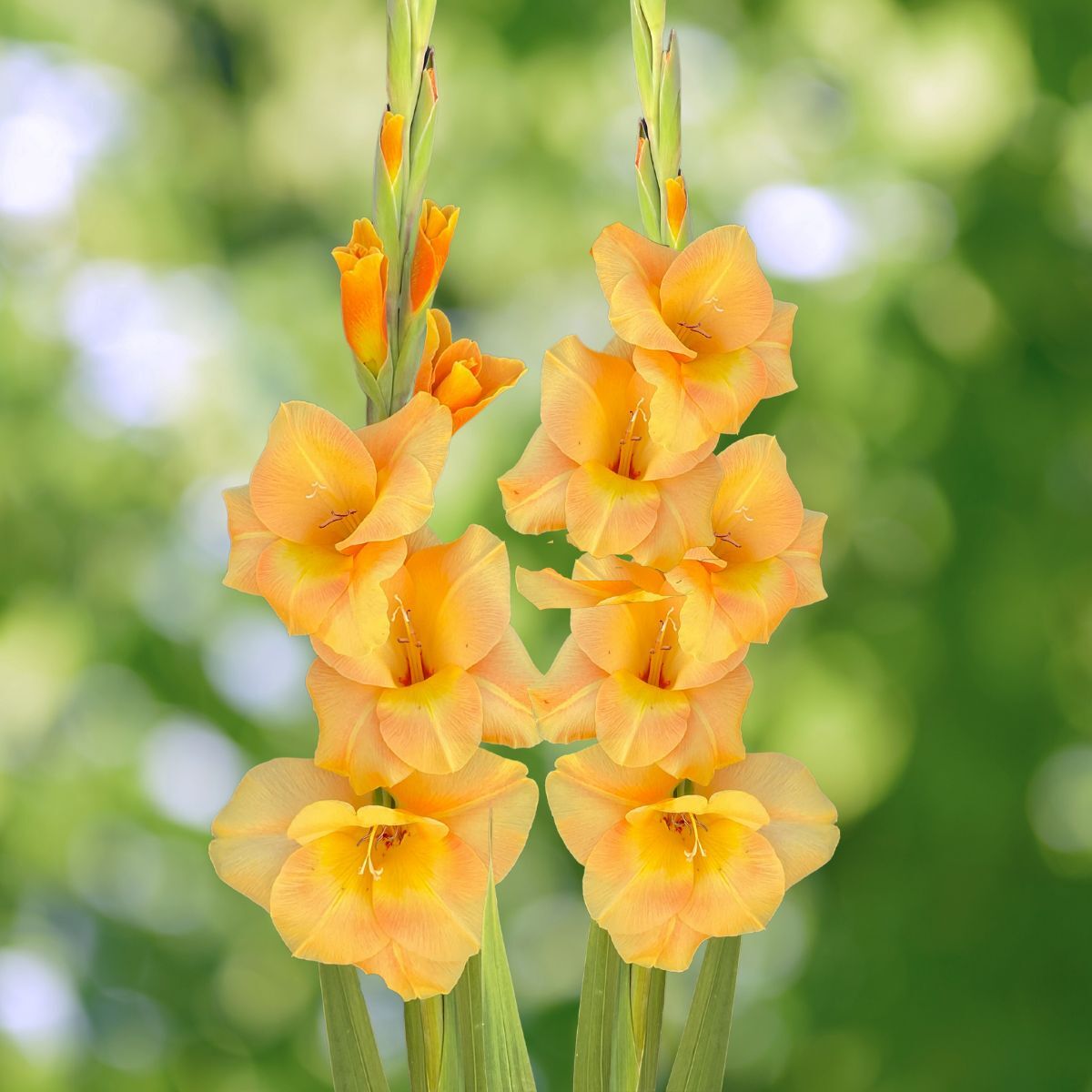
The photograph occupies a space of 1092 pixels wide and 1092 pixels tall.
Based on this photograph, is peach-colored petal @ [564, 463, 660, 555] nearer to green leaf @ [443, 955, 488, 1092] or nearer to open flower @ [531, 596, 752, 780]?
open flower @ [531, 596, 752, 780]

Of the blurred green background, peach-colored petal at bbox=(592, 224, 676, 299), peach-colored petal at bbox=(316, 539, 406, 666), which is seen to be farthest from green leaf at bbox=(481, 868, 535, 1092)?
the blurred green background

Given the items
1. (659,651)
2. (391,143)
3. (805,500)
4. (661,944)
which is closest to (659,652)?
(659,651)

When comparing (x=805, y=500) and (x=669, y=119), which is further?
(x=805, y=500)

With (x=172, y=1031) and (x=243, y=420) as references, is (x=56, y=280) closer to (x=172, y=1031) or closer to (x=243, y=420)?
(x=243, y=420)

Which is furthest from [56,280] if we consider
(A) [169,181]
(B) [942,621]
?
(B) [942,621]

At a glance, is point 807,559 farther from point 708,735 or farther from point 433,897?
point 433,897
